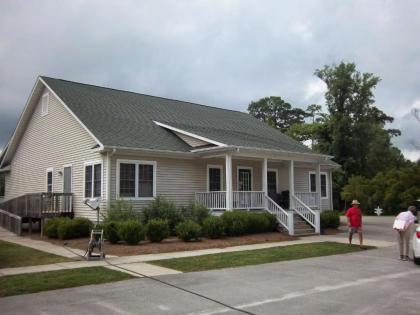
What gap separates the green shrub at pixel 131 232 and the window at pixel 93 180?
3.76 metres

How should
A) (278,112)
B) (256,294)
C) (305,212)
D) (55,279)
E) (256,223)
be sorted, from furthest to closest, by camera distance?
(278,112), (305,212), (256,223), (55,279), (256,294)

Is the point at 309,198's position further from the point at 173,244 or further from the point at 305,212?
the point at 173,244

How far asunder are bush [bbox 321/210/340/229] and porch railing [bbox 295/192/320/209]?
783 mm

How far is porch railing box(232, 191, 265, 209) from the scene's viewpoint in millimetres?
19734

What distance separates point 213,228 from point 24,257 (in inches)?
266

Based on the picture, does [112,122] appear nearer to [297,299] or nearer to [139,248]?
[139,248]

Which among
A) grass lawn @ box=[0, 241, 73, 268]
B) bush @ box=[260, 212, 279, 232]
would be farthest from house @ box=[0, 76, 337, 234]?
grass lawn @ box=[0, 241, 73, 268]

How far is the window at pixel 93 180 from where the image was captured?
18.6 metres

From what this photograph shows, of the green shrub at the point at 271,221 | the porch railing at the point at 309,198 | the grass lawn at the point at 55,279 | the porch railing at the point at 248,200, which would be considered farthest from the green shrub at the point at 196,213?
the grass lawn at the point at 55,279

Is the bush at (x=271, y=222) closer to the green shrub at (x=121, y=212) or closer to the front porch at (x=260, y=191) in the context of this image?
the front porch at (x=260, y=191)

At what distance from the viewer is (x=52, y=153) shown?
74.5ft

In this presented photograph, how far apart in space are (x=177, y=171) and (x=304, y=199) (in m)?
6.54

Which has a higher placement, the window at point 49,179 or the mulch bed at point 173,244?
the window at point 49,179

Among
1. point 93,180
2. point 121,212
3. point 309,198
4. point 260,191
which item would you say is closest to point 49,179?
point 93,180
